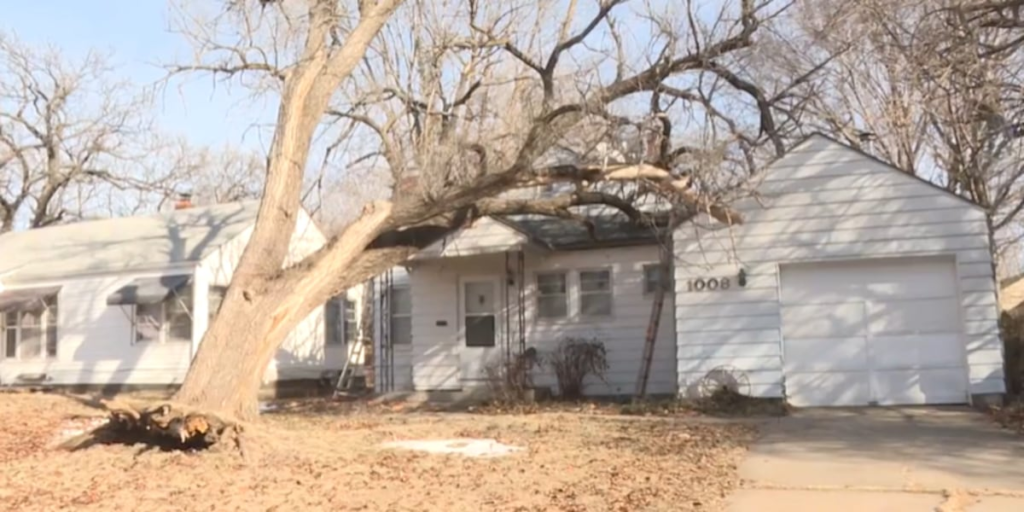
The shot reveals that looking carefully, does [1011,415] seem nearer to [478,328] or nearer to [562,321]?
[562,321]

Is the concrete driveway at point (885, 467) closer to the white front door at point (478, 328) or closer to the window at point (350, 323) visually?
the white front door at point (478, 328)

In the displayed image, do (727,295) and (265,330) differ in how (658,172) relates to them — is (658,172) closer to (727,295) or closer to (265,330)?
(727,295)

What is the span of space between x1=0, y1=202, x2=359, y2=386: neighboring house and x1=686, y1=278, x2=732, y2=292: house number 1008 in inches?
419

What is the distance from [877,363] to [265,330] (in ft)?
29.7

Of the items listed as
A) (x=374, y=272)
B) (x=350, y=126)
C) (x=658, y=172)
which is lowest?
(x=374, y=272)

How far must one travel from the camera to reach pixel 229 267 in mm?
20984

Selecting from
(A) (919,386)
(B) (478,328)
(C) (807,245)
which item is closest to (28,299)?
(B) (478,328)

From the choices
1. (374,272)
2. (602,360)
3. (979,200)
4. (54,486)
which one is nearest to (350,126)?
(374,272)

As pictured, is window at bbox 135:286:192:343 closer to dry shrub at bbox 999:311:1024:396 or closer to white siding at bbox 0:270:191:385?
white siding at bbox 0:270:191:385

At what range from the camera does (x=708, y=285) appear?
1446 centimetres

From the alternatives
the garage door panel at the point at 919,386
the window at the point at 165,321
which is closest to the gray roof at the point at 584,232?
the garage door panel at the point at 919,386

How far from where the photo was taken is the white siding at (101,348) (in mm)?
20234

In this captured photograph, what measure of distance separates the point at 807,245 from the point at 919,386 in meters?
2.66

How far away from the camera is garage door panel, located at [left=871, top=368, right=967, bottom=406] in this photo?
13297 mm
